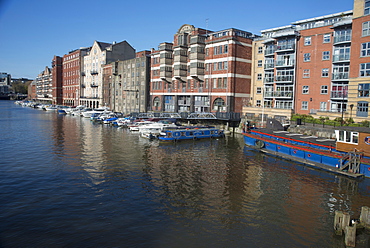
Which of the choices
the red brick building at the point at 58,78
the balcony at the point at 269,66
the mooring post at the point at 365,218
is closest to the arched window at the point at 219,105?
the balcony at the point at 269,66

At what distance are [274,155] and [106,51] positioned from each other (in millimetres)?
83379

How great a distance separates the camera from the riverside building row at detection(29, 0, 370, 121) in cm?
4100

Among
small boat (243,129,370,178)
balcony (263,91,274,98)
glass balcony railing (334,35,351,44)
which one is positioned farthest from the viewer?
balcony (263,91,274,98)

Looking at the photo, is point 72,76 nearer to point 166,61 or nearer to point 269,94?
point 166,61

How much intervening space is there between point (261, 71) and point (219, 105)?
1083cm

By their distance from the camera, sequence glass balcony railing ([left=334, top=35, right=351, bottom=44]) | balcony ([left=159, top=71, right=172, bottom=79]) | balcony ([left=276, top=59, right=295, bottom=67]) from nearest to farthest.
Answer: glass balcony railing ([left=334, top=35, right=351, bottom=44]) < balcony ([left=276, top=59, right=295, bottom=67]) < balcony ([left=159, top=71, right=172, bottom=79])

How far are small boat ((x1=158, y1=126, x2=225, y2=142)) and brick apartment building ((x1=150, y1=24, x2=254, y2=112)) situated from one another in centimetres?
1093

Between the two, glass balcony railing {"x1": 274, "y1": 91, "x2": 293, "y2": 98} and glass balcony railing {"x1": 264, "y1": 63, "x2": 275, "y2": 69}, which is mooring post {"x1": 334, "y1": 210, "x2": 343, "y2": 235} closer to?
glass balcony railing {"x1": 274, "y1": 91, "x2": 293, "y2": 98}

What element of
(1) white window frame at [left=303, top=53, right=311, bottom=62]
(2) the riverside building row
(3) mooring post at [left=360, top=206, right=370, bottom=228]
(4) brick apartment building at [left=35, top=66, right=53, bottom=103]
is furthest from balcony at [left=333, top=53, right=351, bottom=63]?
(4) brick apartment building at [left=35, top=66, right=53, bottom=103]

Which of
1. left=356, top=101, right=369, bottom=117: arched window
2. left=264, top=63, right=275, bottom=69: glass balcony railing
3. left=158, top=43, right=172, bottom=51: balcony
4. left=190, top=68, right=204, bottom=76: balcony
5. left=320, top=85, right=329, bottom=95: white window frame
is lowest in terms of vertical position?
left=356, top=101, right=369, bottom=117: arched window

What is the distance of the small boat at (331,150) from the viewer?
26.4m

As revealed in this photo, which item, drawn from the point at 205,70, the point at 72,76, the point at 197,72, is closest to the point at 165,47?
the point at 197,72

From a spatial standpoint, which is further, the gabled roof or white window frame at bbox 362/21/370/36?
the gabled roof

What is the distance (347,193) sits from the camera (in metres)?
22.2
